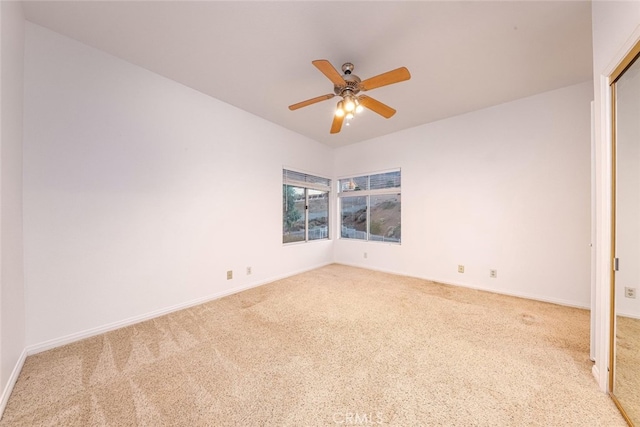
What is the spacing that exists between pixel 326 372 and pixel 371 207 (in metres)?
3.42

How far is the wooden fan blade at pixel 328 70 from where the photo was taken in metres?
1.63

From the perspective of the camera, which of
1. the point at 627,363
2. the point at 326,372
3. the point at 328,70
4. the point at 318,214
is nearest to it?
the point at 627,363

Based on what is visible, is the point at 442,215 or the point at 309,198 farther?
the point at 309,198

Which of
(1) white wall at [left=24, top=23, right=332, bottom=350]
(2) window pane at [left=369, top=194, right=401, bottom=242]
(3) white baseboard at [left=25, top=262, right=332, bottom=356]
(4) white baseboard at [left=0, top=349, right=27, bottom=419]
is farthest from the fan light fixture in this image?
(4) white baseboard at [left=0, top=349, right=27, bottom=419]

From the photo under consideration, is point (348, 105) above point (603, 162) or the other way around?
above

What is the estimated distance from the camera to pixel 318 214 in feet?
15.7

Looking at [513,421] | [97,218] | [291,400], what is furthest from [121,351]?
[513,421]

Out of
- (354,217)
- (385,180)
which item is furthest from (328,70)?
(354,217)

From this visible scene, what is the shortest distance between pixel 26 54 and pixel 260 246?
113 inches

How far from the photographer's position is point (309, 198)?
14.9 ft

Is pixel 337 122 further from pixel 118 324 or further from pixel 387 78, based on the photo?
pixel 118 324

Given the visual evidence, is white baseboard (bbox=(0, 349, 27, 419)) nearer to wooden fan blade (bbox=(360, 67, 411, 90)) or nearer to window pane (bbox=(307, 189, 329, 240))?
wooden fan blade (bbox=(360, 67, 411, 90))

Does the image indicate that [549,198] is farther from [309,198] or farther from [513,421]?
[309,198]

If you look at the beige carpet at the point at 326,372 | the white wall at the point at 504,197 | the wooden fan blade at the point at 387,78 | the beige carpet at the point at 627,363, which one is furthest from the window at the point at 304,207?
the beige carpet at the point at 627,363
